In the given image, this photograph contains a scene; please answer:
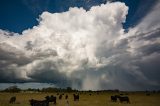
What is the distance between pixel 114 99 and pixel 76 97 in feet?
27.4

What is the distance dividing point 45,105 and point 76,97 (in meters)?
20.4

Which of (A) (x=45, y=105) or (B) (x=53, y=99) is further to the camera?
(B) (x=53, y=99)

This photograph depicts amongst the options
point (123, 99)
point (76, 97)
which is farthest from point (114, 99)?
point (76, 97)

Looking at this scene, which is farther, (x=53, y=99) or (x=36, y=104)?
(x=53, y=99)

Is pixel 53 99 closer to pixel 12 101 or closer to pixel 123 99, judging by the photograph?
pixel 12 101

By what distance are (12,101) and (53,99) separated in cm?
772

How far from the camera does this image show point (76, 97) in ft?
168

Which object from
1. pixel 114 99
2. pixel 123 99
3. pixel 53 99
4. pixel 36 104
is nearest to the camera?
pixel 36 104

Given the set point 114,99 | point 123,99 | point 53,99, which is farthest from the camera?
point 114,99

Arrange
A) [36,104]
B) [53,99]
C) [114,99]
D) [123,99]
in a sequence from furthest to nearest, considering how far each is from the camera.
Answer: [114,99] → [123,99] → [53,99] → [36,104]

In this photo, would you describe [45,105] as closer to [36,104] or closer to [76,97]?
[36,104]

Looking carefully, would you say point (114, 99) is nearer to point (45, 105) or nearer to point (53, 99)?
point (53, 99)

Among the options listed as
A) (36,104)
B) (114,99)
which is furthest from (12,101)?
(114,99)

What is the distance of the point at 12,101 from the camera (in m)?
41.8
